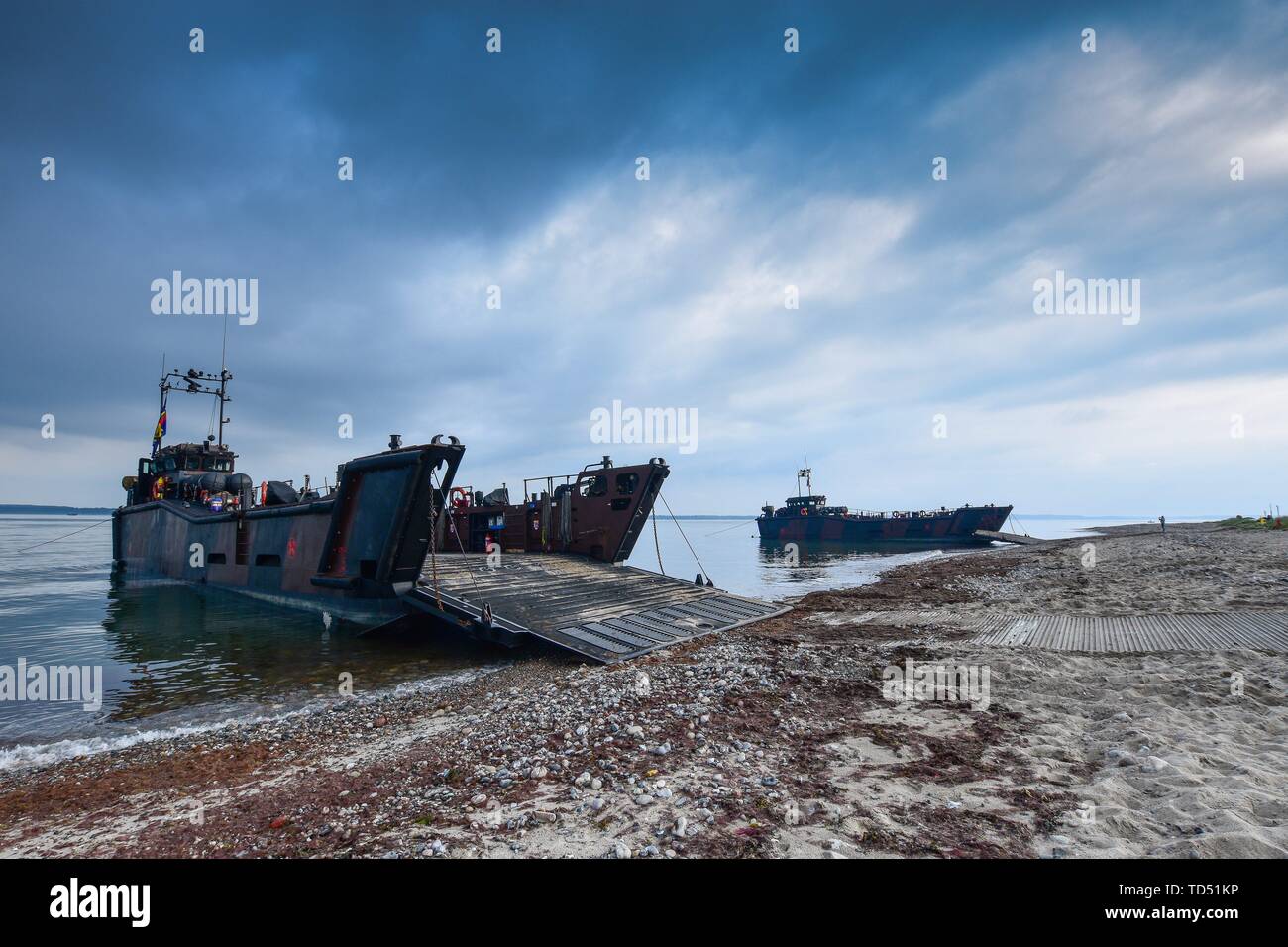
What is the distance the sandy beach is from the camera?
4.08 m

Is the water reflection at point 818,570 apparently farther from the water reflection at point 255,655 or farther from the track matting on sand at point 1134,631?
the water reflection at point 255,655

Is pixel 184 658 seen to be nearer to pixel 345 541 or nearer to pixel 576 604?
pixel 345 541

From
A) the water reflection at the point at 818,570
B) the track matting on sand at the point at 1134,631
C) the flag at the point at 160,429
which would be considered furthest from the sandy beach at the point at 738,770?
the flag at the point at 160,429

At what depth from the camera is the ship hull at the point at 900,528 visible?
6228 cm

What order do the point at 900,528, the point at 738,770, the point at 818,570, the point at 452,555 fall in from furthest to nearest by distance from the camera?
the point at 900,528, the point at 818,570, the point at 452,555, the point at 738,770

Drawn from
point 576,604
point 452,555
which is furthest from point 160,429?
point 576,604

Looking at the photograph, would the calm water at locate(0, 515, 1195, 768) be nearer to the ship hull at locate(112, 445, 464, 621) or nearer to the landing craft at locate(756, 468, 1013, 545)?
the ship hull at locate(112, 445, 464, 621)

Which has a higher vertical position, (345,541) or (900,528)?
(345,541)

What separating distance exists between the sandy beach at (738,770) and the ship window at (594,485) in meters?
10.00

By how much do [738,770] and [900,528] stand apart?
2501 inches

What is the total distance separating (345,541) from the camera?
606 inches

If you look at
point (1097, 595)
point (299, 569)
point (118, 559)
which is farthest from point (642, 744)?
point (118, 559)

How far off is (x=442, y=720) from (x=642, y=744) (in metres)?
3.55

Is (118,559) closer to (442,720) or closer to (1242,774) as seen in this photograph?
(442,720)
